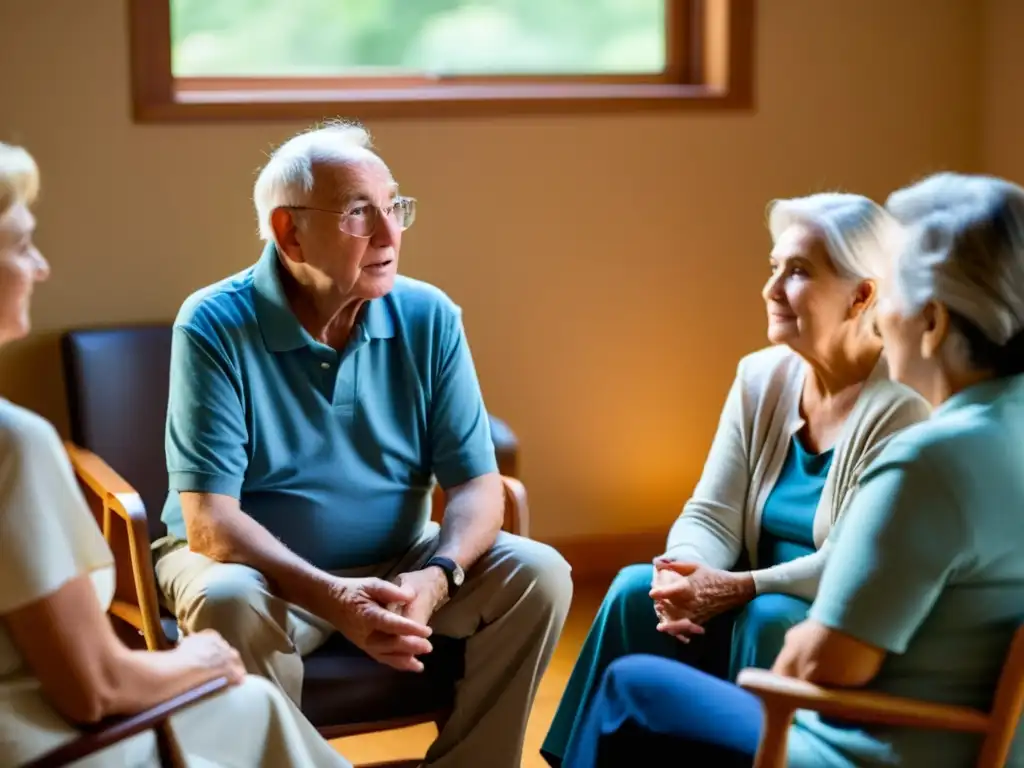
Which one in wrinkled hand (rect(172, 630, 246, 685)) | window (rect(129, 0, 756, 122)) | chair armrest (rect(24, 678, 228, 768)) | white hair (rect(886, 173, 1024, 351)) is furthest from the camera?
window (rect(129, 0, 756, 122))

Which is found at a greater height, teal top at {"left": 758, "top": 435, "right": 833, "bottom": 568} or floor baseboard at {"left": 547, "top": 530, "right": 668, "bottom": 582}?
teal top at {"left": 758, "top": 435, "right": 833, "bottom": 568}

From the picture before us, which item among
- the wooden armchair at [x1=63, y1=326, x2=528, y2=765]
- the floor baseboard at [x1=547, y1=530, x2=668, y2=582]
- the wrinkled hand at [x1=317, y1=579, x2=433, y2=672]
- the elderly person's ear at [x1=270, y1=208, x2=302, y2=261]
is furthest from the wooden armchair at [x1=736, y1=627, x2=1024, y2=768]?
the floor baseboard at [x1=547, y1=530, x2=668, y2=582]

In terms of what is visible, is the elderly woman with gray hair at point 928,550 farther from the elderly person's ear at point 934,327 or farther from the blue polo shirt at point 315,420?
the blue polo shirt at point 315,420

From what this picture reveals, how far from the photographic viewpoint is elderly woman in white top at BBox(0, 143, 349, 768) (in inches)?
64.4

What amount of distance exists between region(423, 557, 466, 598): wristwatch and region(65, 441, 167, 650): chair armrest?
18.7 inches

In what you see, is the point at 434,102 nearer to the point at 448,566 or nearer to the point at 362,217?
the point at 362,217

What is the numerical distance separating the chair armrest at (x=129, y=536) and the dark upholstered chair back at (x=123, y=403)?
0.05 metres

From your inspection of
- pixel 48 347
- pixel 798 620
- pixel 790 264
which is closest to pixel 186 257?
pixel 48 347

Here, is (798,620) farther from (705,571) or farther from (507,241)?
(507,241)

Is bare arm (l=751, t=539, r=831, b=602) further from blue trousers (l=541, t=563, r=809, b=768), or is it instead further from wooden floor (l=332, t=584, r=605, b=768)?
wooden floor (l=332, t=584, r=605, b=768)

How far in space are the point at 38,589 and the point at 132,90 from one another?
1.91 metres

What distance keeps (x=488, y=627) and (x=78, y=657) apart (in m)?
0.96

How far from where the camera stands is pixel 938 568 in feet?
5.46

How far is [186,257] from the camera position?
3375mm
